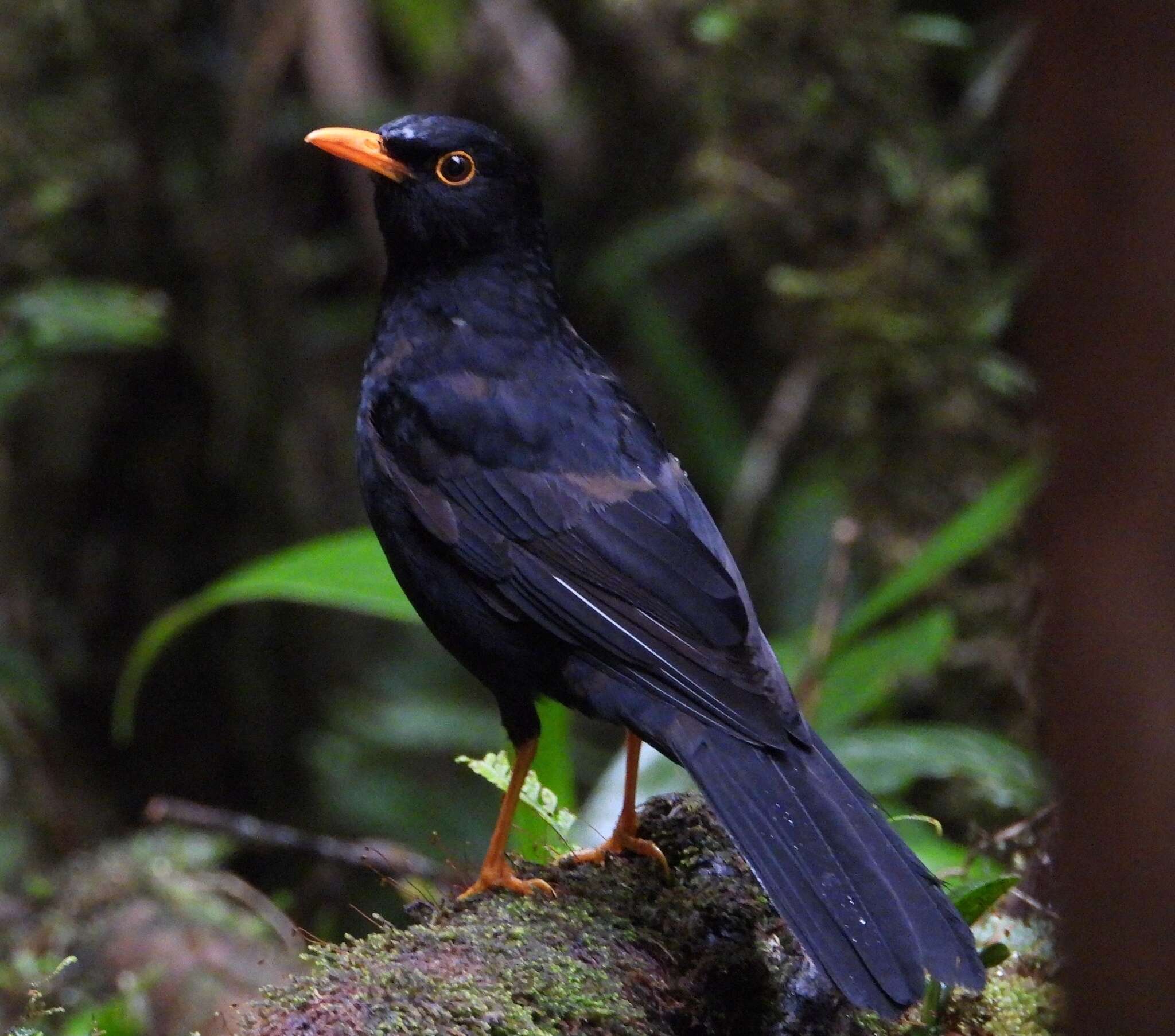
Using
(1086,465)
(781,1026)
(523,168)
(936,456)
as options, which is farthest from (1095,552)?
(936,456)

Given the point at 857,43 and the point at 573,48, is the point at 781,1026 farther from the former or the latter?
the point at 573,48

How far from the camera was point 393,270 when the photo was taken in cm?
441

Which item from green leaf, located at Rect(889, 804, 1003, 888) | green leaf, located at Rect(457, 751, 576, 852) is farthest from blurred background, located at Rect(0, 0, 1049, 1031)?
green leaf, located at Rect(457, 751, 576, 852)

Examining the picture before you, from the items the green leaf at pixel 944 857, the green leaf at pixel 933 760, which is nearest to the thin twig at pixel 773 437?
the green leaf at pixel 933 760

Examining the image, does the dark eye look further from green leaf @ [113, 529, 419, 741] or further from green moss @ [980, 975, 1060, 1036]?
green moss @ [980, 975, 1060, 1036]

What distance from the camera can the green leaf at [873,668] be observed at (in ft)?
15.9

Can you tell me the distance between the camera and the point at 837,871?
2889 mm

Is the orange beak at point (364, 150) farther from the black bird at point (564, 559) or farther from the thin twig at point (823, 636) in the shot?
the thin twig at point (823, 636)

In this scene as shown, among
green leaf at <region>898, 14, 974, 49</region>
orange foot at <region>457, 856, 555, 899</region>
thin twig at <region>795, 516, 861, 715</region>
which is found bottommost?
thin twig at <region>795, 516, 861, 715</region>

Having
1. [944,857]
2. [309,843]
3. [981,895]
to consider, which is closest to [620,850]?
[981,895]

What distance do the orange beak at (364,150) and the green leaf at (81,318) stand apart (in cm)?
145

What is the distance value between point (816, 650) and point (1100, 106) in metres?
3.76

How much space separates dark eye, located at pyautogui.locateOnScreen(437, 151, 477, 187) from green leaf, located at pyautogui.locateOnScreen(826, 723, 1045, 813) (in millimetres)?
2220

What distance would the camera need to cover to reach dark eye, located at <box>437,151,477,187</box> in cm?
430
